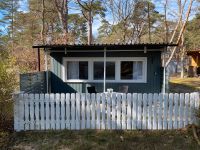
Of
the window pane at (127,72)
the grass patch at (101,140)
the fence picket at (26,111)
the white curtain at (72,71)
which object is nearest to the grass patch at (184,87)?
the window pane at (127,72)

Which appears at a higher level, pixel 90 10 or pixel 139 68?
pixel 90 10

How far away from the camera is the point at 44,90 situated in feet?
37.1

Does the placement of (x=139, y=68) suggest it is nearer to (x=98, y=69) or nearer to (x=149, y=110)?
(x=98, y=69)

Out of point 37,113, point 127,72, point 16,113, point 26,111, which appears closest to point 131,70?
point 127,72

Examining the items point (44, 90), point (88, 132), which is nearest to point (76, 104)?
point (88, 132)

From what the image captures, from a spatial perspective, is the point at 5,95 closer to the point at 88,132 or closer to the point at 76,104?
the point at 76,104

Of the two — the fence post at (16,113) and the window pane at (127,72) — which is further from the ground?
the window pane at (127,72)

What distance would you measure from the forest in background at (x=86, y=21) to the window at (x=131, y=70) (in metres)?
11.3

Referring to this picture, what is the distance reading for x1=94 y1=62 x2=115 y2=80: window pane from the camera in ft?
38.4

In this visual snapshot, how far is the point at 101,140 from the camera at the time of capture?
594cm

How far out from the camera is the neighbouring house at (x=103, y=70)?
11.5 m

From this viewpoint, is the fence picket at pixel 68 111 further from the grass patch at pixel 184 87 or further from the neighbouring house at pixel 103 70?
the grass patch at pixel 184 87

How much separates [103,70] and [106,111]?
522 cm

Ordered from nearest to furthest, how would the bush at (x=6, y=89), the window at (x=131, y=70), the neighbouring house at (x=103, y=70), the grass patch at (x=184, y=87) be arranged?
the bush at (x=6, y=89)
the neighbouring house at (x=103, y=70)
the window at (x=131, y=70)
the grass patch at (x=184, y=87)
